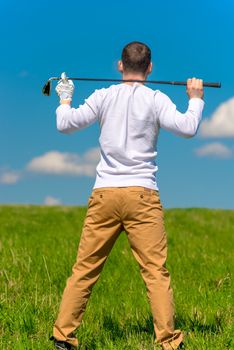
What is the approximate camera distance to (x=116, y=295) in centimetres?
680

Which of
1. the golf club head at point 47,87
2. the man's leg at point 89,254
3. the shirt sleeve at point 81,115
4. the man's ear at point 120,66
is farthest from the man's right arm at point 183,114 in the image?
the golf club head at point 47,87

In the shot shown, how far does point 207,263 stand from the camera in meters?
8.73

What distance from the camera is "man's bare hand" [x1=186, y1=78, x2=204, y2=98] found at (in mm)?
4957

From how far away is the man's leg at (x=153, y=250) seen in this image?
476 centimetres

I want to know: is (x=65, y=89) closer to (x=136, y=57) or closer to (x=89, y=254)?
(x=136, y=57)

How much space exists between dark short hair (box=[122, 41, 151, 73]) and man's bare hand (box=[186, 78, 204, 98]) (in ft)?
1.22

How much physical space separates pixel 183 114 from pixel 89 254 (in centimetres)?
129

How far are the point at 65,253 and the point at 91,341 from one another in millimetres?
3694

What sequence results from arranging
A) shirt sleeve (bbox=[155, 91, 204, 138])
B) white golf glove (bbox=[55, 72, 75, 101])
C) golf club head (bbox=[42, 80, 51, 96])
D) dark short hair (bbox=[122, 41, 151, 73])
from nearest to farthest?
shirt sleeve (bbox=[155, 91, 204, 138]) → dark short hair (bbox=[122, 41, 151, 73]) → white golf glove (bbox=[55, 72, 75, 101]) → golf club head (bbox=[42, 80, 51, 96])

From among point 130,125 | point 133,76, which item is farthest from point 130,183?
point 133,76

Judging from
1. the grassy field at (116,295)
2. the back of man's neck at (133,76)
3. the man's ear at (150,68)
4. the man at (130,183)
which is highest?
the man's ear at (150,68)

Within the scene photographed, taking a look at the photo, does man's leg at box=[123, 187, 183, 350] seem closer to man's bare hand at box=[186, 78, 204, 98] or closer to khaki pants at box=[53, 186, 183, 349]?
khaki pants at box=[53, 186, 183, 349]

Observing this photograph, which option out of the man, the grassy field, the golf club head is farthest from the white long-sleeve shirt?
the grassy field

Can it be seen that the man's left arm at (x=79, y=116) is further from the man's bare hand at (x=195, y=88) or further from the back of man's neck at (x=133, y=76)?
the man's bare hand at (x=195, y=88)
